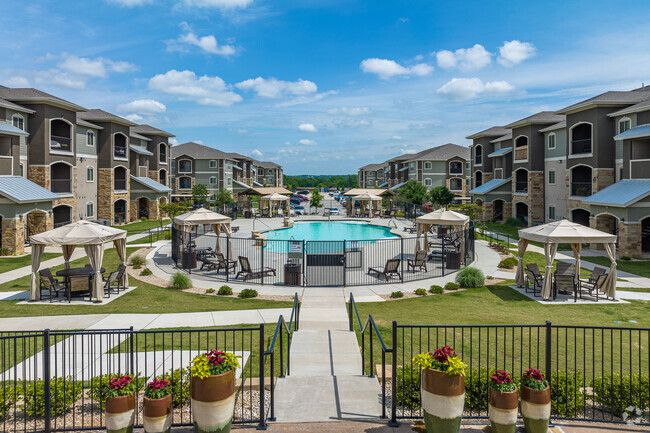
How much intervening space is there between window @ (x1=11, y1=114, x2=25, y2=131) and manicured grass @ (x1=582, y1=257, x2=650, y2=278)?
3729cm

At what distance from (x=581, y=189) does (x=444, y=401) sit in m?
31.4

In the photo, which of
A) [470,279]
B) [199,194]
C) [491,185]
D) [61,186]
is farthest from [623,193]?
[199,194]

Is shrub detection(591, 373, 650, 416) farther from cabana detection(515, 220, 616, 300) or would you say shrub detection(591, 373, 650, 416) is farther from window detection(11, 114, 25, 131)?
window detection(11, 114, 25, 131)

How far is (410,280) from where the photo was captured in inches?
742

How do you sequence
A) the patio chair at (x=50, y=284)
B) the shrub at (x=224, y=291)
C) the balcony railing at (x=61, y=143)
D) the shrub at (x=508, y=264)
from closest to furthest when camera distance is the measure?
the patio chair at (x=50, y=284) → the shrub at (x=224, y=291) → the shrub at (x=508, y=264) → the balcony railing at (x=61, y=143)

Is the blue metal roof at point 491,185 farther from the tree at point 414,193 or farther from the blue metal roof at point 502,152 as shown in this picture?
the tree at point 414,193

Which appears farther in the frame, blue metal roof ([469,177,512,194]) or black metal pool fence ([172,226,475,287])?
blue metal roof ([469,177,512,194])

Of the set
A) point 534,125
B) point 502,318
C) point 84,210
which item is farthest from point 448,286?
point 84,210

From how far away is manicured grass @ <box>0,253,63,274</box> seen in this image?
21516 mm

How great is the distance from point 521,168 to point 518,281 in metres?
27.5

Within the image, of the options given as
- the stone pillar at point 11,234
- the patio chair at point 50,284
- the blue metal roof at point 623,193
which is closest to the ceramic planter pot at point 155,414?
the patio chair at point 50,284

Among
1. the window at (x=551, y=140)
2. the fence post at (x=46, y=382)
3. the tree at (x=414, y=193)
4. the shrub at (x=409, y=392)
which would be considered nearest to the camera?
the fence post at (x=46, y=382)

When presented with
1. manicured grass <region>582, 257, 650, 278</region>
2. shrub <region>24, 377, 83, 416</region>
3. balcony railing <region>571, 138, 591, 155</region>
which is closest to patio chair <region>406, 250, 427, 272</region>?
manicured grass <region>582, 257, 650, 278</region>

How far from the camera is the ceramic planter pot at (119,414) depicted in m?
5.62
